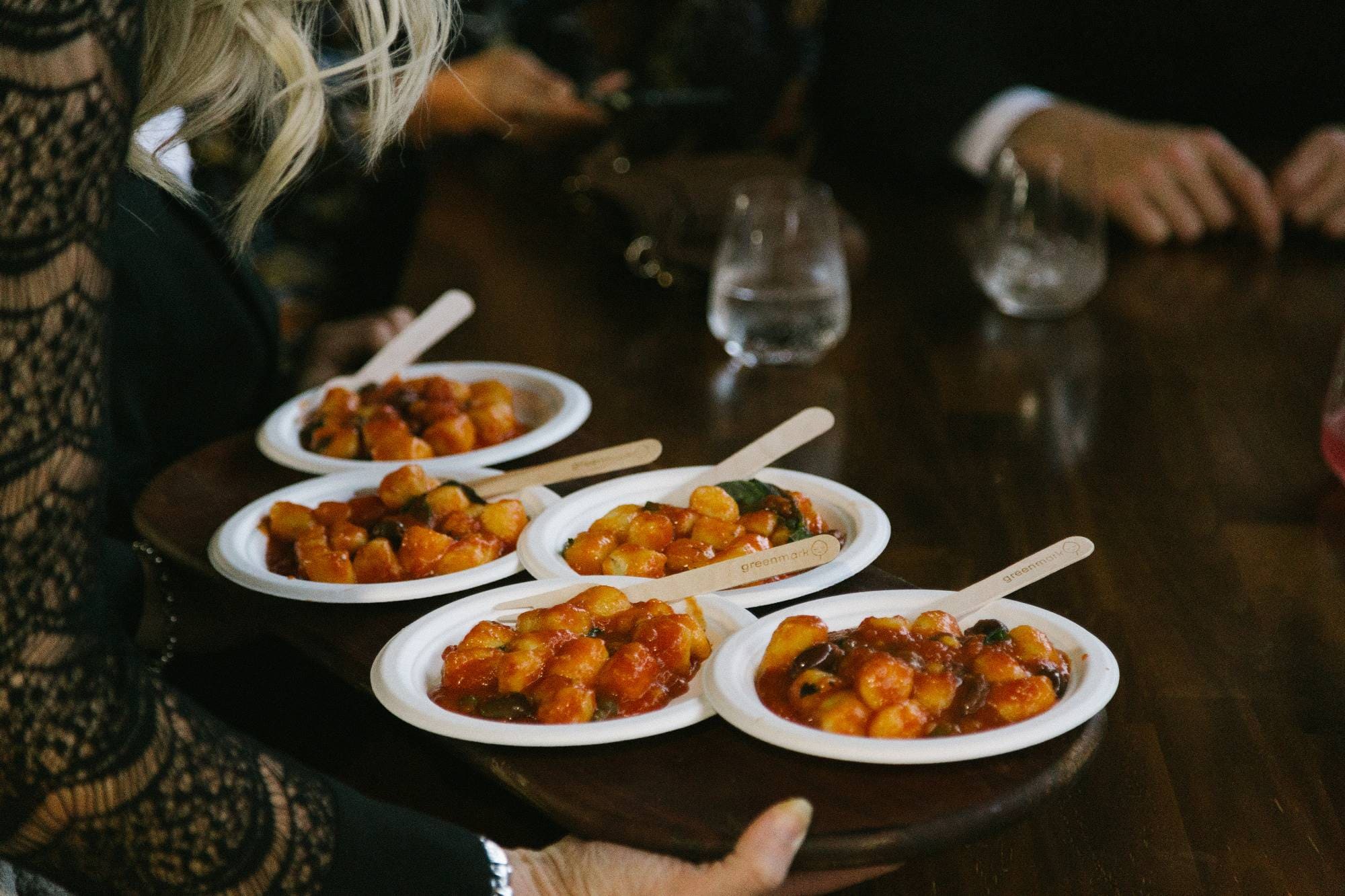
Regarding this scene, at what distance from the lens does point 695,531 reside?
4.30 ft

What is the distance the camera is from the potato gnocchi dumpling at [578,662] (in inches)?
41.0

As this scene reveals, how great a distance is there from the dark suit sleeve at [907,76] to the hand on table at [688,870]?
7.72 feet

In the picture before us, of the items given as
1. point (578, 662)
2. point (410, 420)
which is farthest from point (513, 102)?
point (578, 662)

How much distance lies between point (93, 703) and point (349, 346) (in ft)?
4.60

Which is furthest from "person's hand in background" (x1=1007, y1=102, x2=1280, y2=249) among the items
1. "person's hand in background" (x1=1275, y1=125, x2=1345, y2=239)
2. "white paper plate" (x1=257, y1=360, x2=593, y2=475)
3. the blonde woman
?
the blonde woman

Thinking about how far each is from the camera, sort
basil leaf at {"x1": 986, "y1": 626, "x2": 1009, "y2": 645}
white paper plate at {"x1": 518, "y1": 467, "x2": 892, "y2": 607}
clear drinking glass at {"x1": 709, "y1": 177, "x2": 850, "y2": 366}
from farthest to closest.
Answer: clear drinking glass at {"x1": 709, "y1": 177, "x2": 850, "y2": 366}, white paper plate at {"x1": 518, "y1": 467, "x2": 892, "y2": 607}, basil leaf at {"x1": 986, "y1": 626, "x2": 1009, "y2": 645}

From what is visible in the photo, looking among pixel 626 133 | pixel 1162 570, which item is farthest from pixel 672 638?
pixel 626 133

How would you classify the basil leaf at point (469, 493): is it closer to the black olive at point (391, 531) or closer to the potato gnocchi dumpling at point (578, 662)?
the black olive at point (391, 531)

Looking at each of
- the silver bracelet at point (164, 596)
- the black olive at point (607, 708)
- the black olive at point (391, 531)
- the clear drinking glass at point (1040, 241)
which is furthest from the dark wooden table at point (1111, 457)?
the silver bracelet at point (164, 596)

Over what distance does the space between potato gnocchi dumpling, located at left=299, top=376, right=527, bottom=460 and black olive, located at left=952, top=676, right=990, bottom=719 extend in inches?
30.0

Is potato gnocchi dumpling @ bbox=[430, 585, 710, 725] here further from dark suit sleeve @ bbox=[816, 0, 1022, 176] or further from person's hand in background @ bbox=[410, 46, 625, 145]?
dark suit sleeve @ bbox=[816, 0, 1022, 176]

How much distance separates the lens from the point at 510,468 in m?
1.57

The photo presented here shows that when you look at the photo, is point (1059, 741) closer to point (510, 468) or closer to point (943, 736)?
point (943, 736)

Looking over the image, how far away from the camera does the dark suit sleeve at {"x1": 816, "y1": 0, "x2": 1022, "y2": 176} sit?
9.96 ft
